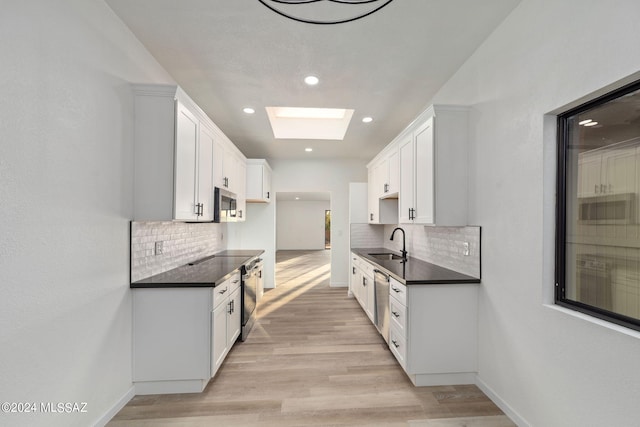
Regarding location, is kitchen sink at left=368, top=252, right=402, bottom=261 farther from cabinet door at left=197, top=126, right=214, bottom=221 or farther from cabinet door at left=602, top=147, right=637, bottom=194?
cabinet door at left=602, top=147, right=637, bottom=194

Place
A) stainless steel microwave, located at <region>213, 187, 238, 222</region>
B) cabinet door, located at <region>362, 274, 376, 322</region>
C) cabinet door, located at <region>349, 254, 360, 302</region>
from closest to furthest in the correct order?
stainless steel microwave, located at <region>213, 187, 238, 222</region>, cabinet door, located at <region>362, 274, 376, 322</region>, cabinet door, located at <region>349, 254, 360, 302</region>

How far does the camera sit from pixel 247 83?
2.97 meters

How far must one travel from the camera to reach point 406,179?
325 cm

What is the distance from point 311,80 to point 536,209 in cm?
221

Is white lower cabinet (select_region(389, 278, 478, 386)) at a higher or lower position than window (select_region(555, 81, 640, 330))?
lower

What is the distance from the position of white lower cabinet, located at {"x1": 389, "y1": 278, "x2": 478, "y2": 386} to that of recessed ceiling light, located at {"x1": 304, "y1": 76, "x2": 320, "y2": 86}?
2146mm

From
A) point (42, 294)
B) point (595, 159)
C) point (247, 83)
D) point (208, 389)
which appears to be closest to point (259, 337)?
point (208, 389)

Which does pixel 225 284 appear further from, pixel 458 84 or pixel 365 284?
pixel 458 84

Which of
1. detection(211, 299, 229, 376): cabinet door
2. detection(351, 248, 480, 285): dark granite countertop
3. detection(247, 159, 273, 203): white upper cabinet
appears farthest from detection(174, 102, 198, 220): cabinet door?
detection(247, 159, 273, 203): white upper cabinet

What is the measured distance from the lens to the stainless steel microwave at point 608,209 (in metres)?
1.38

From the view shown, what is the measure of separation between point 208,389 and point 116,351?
772 mm

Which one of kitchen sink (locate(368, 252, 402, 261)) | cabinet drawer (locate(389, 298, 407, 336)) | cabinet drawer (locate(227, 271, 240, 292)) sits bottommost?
cabinet drawer (locate(389, 298, 407, 336))

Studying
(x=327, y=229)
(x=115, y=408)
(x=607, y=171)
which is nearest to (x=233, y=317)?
(x=115, y=408)

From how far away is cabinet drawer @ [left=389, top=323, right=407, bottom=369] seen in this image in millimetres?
2479
